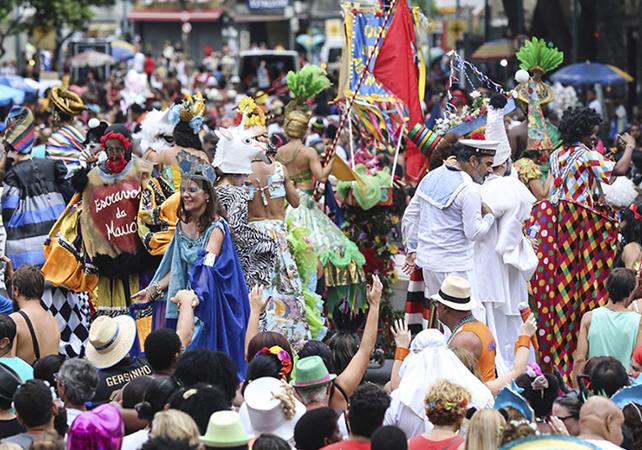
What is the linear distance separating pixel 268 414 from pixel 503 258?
13.8 ft

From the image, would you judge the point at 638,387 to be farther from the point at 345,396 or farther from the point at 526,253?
the point at 526,253

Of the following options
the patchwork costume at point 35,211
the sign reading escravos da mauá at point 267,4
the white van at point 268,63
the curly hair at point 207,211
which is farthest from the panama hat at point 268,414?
the sign reading escravos da mauá at point 267,4

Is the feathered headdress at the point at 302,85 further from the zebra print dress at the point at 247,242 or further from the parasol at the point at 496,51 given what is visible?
the parasol at the point at 496,51

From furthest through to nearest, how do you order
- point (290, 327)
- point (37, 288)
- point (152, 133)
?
point (152, 133)
point (290, 327)
point (37, 288)

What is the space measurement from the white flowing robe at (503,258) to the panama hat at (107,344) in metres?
3.58

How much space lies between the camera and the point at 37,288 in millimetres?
8938

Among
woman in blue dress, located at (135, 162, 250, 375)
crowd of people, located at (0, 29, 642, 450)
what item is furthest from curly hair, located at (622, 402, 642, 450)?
woman in blue dress, located at (135, 162, 250, 375)

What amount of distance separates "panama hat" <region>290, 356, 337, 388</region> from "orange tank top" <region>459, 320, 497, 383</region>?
5.16 ft

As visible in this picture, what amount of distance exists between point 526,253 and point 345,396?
3.50 m

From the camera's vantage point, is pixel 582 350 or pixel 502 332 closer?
pixel 582 350

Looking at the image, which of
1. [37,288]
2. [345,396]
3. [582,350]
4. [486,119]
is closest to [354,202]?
[486,119]

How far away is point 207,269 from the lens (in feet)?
29.7

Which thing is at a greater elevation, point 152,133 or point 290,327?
point 152,133

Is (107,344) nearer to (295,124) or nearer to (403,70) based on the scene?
(295,124)
